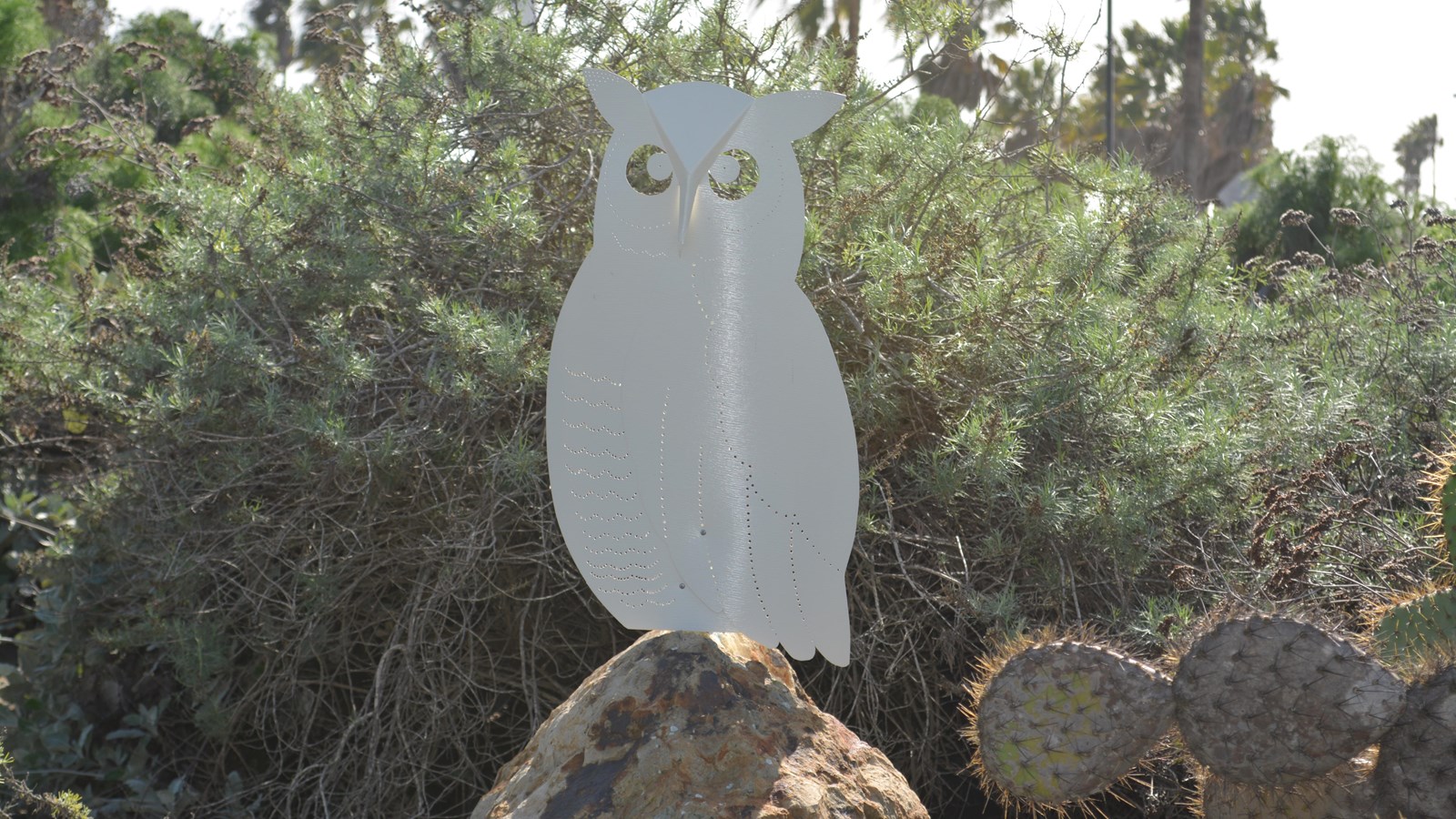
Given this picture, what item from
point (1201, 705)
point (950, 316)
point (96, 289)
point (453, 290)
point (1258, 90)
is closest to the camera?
point (1201, 705)

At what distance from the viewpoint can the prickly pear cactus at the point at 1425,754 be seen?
90.0 inches

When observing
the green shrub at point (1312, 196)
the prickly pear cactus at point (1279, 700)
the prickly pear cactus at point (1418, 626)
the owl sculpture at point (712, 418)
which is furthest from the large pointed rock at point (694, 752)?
the green shrub at point (1312, 196)

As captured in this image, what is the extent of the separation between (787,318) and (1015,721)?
102cm

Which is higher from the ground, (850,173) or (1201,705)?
(850,173)

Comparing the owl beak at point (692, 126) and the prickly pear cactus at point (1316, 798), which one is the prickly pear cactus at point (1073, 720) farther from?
the owl beak at point (692, 126)

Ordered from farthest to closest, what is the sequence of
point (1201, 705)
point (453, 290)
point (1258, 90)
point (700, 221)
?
point (1258, 90) < point (453, 290) < point (700, 221) < point (1201, 705)

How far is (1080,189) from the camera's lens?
167 inches

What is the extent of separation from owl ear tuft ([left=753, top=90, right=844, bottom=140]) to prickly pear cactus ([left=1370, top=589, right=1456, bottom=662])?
1.73 metres

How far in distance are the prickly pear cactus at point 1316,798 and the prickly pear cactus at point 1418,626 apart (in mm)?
273

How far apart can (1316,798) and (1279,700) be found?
379 mm

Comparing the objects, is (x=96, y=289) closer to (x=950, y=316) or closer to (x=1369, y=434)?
(x=950, y=316)

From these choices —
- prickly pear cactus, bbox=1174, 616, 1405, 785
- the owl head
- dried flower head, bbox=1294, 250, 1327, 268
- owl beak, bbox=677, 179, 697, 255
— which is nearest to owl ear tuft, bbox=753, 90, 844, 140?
the owl head

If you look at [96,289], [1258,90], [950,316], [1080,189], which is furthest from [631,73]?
[1258,90]

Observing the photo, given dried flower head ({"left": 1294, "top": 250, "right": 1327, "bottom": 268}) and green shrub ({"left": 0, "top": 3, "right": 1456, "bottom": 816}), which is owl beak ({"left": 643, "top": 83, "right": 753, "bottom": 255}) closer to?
green shrub ({"left": 0, "top": 3, "right": 1456, "bottom": 816})
